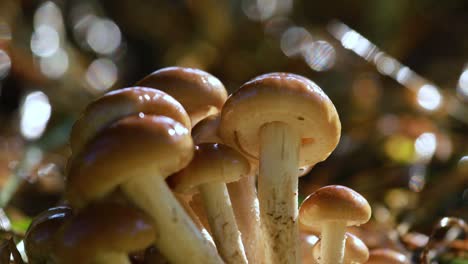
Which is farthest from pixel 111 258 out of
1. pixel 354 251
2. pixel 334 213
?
pixel 354 251

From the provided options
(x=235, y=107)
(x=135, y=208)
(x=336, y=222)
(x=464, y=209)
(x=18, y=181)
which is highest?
(x=235, y=107)

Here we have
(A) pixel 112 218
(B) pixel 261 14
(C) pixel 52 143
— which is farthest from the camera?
(B) pixel 261 14

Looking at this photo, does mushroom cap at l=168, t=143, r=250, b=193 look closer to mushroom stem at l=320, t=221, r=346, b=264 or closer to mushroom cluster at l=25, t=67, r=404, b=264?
mushroom cluster at l=25, t=67, r=404, b=264

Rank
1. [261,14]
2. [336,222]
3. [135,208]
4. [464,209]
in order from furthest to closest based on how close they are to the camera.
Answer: [261,14] → [464,209] → [336,222] → [135,208]

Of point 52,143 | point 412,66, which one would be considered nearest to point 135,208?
point 52,143

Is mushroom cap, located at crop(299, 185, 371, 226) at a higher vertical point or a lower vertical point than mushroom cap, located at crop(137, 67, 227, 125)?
lower

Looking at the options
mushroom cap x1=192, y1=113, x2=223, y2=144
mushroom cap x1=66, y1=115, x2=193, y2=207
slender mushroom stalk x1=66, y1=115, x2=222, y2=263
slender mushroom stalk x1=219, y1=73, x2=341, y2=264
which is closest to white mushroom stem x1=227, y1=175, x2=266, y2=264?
slender mushroom stalk x1=219, y1=73, x2=341, y2=264

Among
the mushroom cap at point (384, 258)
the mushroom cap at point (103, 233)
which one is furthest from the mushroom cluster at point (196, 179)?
the mushroom cap at point (384, 258)

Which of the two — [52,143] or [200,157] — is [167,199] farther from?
[52,143]
